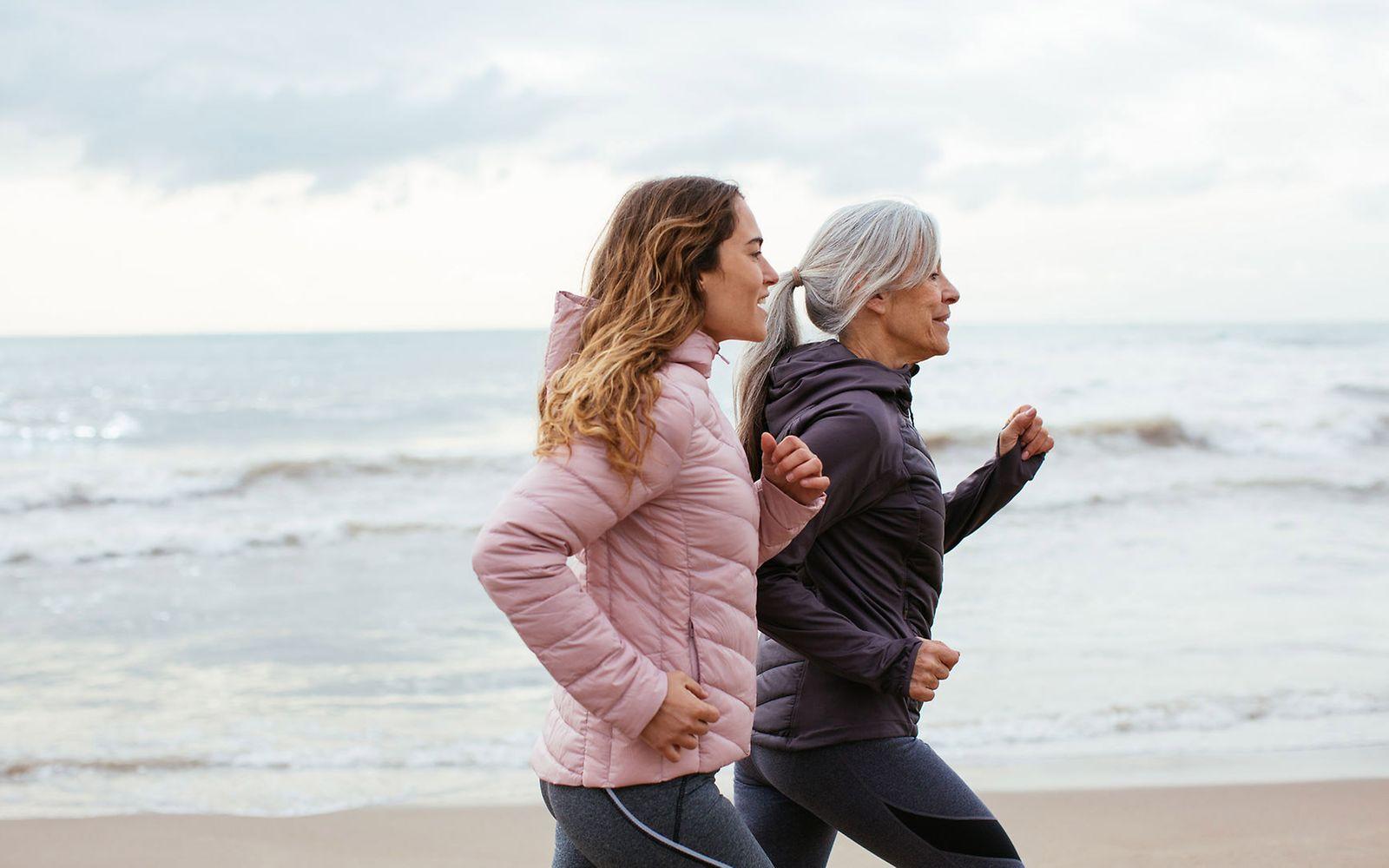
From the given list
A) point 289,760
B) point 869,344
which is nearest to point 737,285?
point 869,344

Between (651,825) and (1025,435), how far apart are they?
138 cm

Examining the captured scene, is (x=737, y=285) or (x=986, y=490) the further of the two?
(x=986, y=490)

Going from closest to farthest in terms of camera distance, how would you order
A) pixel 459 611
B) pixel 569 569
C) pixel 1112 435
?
1. pixel 569 569
2. pixel 459 611
3. pixel 1112 435

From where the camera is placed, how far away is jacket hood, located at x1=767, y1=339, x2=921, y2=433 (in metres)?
2.29

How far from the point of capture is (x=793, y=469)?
1.93 meters

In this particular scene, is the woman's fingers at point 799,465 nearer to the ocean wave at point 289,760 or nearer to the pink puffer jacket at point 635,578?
the pink puffer jacket at point 635,578

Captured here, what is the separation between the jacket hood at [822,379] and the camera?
2287 millimetres

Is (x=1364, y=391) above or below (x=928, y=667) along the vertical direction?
below

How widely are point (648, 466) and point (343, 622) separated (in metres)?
6.34

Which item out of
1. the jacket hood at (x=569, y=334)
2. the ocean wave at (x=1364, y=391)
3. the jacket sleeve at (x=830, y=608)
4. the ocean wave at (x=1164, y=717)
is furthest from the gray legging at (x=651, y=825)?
the ocean wave at (x=1364, y=391)

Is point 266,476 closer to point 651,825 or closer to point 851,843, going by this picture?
point 851,843

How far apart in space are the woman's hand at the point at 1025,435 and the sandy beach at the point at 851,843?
1.92 m

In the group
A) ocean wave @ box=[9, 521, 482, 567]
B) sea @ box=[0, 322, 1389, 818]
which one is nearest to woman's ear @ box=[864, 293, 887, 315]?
sea @ box=[0, 322, 1389, 818]

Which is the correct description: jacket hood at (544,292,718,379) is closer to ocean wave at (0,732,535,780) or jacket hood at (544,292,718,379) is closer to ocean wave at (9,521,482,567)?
ocean wave at (0,732,535,780)
